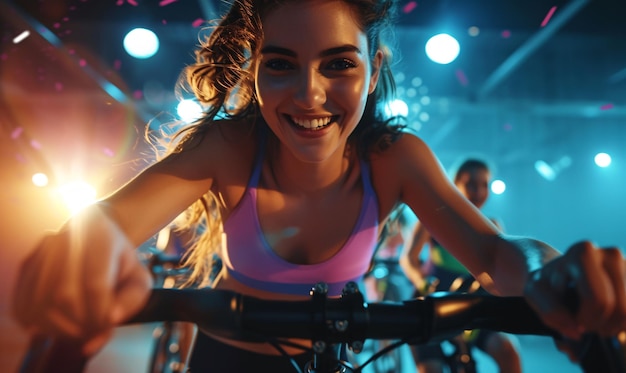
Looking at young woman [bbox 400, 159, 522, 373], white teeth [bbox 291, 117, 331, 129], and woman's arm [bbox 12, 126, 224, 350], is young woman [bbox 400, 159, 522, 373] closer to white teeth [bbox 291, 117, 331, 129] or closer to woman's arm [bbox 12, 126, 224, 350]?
white teeth [bbox 291, 117, 331, 129]

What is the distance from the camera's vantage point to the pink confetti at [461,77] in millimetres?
5739

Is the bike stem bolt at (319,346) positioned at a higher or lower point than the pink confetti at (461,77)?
lower

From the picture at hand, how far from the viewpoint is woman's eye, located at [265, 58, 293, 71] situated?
2.92 feet

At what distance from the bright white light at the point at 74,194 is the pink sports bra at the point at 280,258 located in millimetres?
4262

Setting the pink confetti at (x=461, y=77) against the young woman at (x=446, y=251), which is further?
the pink confetti at (x=461, y=77)

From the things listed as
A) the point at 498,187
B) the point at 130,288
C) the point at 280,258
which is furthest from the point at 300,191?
the point at 498,187

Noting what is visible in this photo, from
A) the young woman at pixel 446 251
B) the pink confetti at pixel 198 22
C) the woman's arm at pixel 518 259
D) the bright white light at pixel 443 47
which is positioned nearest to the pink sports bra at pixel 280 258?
the woman's arm at pixel 518 259

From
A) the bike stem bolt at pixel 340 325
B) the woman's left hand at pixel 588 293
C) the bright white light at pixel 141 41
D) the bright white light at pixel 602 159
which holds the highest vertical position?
the bright white light at pixel 602 159

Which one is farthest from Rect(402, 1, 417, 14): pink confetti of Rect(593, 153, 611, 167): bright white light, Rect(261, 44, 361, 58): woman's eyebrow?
Rect(593, 153, 611, 167): bright white light

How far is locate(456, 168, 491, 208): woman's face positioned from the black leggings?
1.95 meters

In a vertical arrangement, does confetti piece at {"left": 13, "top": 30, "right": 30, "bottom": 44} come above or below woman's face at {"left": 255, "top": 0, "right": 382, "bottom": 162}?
above

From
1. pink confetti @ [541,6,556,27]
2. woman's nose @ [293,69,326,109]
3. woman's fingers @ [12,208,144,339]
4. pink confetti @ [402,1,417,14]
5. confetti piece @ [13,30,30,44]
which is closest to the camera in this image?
woman's fingers @ [12,208,144,339]

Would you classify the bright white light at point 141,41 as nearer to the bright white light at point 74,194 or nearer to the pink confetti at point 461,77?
the bright white light at point 74,194

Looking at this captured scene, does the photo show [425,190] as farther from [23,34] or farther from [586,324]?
[23,34]
